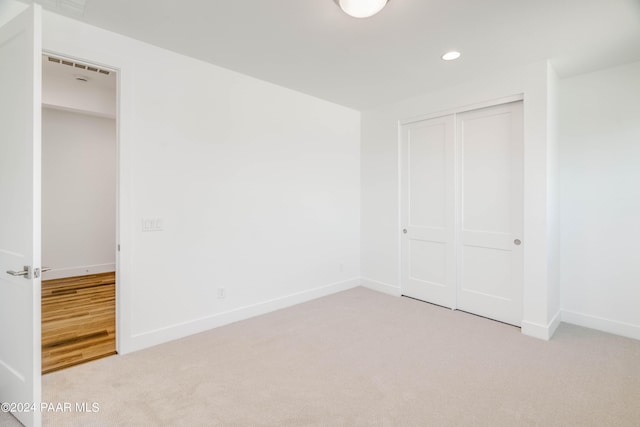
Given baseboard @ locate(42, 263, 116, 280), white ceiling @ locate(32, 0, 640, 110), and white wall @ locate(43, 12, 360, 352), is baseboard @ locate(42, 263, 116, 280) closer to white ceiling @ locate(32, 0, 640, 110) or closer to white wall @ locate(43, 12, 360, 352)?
white wall @ locate(43, 12, 360, 352)

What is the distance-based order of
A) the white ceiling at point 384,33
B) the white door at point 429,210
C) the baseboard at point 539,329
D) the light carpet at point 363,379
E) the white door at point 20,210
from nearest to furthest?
the white door at point 20,210
the light carpet at point 363,379
the white ceiling at point 384,33
the baseboard at point 539,329
the white door at point 429,210

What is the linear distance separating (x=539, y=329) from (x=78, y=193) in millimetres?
6714

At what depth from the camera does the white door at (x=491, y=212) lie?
3334 millimetres

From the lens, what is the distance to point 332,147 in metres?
4.50

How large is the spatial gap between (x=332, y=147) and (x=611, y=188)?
3.11 metres

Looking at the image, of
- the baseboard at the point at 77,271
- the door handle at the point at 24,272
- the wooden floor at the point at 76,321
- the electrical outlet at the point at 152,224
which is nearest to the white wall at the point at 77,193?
the baseboard at the point at 77,271

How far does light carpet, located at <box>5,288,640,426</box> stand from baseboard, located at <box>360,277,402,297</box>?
3.46ft

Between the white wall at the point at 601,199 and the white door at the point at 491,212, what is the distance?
1.98 feet

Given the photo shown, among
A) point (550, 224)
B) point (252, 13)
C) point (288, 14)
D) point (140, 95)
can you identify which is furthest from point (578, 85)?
point (140, 95)

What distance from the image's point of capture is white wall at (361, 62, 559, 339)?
305 cm

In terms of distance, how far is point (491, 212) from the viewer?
3541mm

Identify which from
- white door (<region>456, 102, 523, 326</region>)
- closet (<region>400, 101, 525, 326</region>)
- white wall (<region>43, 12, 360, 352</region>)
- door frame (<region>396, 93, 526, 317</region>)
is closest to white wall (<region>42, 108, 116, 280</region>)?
white wall (<region>43, 12, 360, 352</region>)

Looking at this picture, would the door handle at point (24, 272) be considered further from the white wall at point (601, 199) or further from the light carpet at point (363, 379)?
the white wall at point (601, 199)

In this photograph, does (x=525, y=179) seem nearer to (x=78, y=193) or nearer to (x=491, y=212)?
(x=491, y=212)
